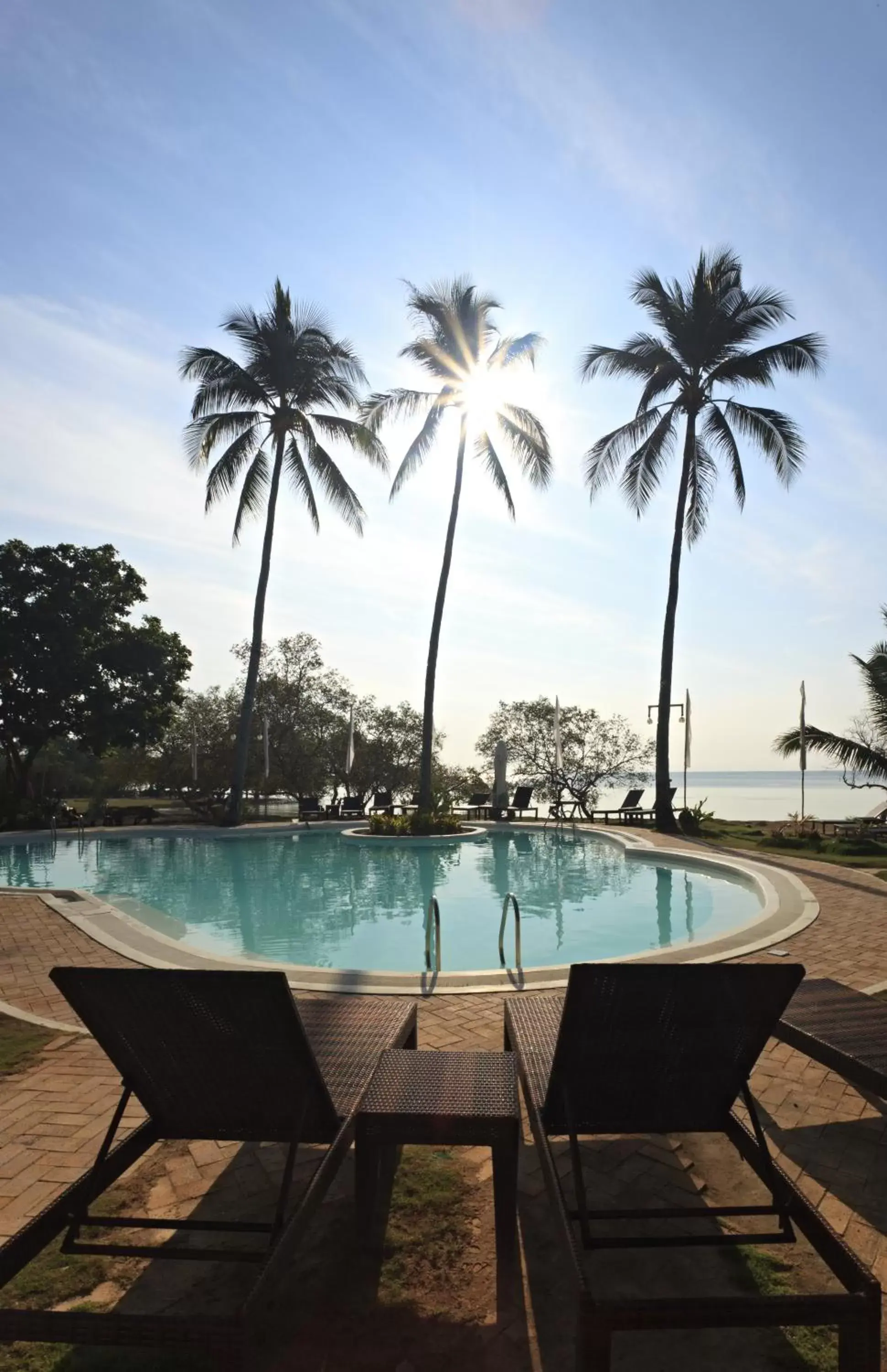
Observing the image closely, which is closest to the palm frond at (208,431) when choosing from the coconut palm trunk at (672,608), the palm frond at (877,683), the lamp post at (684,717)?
the coconut palm trunk at (672,608)

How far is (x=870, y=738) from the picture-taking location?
18.4m

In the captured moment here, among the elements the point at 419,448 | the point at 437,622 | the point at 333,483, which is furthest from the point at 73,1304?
the point at 333,483

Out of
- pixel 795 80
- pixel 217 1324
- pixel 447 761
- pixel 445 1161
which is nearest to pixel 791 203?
pixel 795 80

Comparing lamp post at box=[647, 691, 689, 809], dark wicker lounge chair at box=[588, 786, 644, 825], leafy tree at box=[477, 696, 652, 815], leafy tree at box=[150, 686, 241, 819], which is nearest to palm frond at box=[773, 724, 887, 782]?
lamp post at box=[647, 691, 689, 809]

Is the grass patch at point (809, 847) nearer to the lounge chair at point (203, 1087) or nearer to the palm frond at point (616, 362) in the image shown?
the lounge chair at point (203, 1087)

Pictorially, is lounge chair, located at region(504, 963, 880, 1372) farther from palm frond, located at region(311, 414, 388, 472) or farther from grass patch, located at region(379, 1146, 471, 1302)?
palm frond, located at region(311, 414, 388, 472)

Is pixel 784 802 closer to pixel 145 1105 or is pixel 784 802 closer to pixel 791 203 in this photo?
pixel 791 203

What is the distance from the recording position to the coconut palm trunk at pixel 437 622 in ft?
64.1

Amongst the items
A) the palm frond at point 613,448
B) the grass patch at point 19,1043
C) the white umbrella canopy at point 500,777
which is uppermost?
the palm frond at point 613,448

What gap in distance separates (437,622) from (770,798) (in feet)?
232

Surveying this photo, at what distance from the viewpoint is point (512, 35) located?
293 inches

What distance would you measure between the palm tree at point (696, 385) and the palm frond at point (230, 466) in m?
9.95

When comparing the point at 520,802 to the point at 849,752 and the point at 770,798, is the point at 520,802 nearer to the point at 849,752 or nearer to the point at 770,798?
the point at 849,752

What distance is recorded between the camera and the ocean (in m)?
46.5
